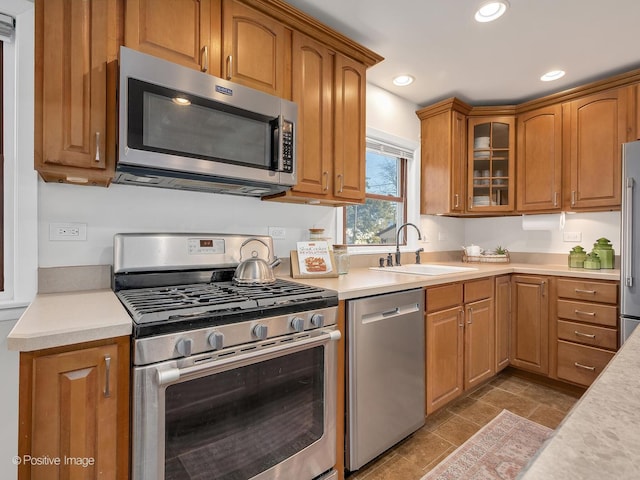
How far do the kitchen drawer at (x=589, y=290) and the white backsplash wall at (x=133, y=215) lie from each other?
6.83 ft

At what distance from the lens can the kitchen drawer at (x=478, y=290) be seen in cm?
231

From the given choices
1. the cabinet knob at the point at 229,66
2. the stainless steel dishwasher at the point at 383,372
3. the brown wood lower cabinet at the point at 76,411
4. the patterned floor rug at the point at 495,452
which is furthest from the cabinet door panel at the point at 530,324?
the brown wood lower cabinet at the point at 76,411

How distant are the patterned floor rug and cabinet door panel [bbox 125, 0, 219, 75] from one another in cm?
227

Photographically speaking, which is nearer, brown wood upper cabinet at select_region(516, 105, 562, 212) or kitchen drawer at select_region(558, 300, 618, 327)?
kitchen drawer at select_region(558, 300, 618, 327)

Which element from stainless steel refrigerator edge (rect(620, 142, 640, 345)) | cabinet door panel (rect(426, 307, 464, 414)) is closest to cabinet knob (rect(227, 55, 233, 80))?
cabinet door panel (rect(426, 307, 464, 414))

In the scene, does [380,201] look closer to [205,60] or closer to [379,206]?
[379,206]

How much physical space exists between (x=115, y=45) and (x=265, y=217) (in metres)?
1.12

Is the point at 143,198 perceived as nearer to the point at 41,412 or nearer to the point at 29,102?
the point at 29,102

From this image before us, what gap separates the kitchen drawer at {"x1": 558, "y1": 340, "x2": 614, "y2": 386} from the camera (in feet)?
7.75

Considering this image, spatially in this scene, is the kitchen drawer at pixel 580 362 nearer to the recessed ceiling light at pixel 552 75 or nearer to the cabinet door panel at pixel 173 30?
the recessed ceiling light at pixel 552 75

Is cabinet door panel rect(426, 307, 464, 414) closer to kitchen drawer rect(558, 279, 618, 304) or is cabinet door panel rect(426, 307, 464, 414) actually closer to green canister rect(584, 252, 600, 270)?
kitchen drawer rect(558, 279, 618, 304)

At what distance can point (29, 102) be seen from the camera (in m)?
1.42

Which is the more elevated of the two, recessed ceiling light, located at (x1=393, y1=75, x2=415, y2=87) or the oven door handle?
recessed ceiling light, located at (x1=393, y1=75, x2=415, y2=87)

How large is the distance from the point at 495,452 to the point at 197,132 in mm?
2241
